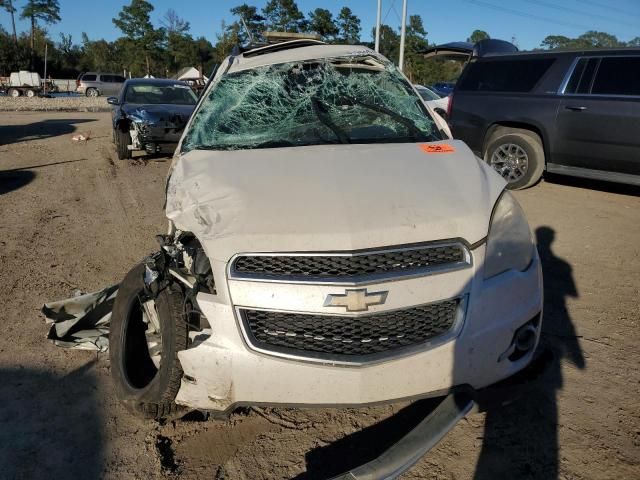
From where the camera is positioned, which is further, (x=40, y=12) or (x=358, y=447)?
(x=40, y=12)

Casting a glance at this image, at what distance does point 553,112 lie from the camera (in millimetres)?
7059

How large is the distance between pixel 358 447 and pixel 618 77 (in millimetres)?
6520

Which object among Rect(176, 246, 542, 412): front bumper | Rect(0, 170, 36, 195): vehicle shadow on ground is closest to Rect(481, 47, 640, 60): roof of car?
Rect(176, 246, 542, 412): front bumper

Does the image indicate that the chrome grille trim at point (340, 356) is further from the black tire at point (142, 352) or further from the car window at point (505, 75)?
the car window at point (505, 75)

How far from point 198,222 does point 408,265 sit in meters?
0.96

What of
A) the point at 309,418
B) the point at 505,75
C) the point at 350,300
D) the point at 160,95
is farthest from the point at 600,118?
the point at 160,95

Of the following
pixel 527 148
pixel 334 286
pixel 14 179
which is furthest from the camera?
pixel 14 179

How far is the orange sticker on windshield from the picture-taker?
2.87 metres

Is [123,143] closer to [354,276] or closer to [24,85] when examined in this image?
[354,276]

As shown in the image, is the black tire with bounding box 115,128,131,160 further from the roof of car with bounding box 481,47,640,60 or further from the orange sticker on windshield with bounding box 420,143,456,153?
the orange sticker on windshield with bounding box 420,143,456,153

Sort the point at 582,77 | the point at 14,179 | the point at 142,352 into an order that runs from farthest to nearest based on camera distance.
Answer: the point at 14,179
the point at 582,77
the point at 142,352

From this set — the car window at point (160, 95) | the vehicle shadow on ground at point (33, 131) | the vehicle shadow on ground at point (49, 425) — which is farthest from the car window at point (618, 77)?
the vehicle shadow on ground at point (33, 131)

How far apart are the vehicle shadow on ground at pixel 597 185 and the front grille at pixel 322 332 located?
707 centimetres

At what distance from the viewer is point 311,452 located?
2361 millimetres
